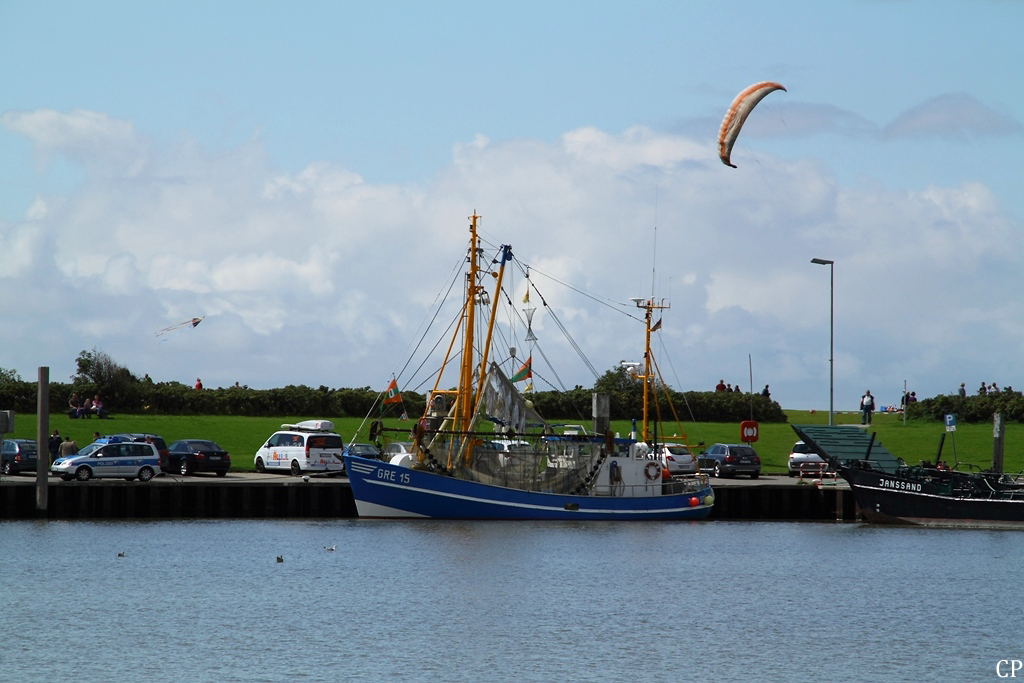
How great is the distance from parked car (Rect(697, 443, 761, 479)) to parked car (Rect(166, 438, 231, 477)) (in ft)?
69.9

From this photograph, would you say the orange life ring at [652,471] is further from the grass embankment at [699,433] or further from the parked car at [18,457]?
the parked car at [18,457]

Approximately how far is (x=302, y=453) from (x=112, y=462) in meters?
8.03

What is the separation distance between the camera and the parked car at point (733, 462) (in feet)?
212

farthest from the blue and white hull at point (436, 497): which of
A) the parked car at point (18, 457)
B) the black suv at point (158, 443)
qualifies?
the parked car at point (18, 457)

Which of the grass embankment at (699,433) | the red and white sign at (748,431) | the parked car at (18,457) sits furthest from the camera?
the grass embankment at (699,433)

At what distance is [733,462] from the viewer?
64375mm

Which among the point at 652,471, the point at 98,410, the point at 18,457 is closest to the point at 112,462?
the point at 18,457

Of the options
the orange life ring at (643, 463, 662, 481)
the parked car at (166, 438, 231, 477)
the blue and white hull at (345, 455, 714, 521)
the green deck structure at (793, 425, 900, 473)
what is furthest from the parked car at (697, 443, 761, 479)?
the parked car at (166, 438, 231, 477)

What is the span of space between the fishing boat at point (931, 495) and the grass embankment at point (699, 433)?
50.2 feet

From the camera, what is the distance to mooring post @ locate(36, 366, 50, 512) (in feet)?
154

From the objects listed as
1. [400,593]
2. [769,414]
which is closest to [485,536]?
[400,593]

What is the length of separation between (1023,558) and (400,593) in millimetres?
21965

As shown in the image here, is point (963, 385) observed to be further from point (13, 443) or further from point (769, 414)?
point (13, 443)

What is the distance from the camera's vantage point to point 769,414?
91938 millimetres
